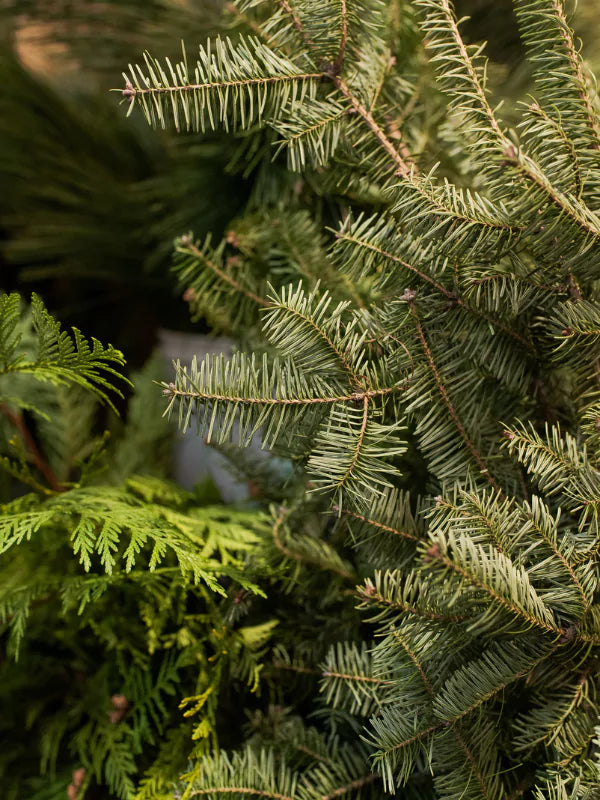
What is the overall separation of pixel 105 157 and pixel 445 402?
49 cm

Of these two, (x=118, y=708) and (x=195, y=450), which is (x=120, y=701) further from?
(x=195, y=450)

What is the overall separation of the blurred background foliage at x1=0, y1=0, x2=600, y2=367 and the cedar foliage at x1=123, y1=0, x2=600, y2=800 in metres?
0.21

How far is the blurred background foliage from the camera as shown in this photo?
507 millimetres

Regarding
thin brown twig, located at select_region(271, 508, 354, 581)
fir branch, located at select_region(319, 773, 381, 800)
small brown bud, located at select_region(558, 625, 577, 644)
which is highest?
small brown bud, located at select_region(558, 625, 577, 644)

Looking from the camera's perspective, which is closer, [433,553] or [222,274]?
[433,553]

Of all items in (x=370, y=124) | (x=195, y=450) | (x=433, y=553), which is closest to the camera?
(x=433, y=553)

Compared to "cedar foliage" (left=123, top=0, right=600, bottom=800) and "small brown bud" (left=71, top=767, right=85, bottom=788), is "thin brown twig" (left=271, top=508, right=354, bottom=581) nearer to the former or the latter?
"cedar foliage" (left=123, top=0, right=600, bottom=800)

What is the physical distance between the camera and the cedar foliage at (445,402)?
0.78 feet

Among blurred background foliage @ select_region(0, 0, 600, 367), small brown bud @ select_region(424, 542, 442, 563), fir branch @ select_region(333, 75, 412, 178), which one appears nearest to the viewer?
small brown bud @ select_region(424, 542, 442, 563)

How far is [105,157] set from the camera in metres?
0.62

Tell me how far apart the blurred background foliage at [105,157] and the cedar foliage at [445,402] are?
0.68 feet

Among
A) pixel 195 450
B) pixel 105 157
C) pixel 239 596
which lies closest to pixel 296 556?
pixel 239 596

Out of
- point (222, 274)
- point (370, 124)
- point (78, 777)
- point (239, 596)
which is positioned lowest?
point (78, 777)

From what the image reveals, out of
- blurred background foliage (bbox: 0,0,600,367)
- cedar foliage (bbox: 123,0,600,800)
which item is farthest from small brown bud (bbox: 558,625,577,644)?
blurred background foliage (bbox: 0,0,600,367)
